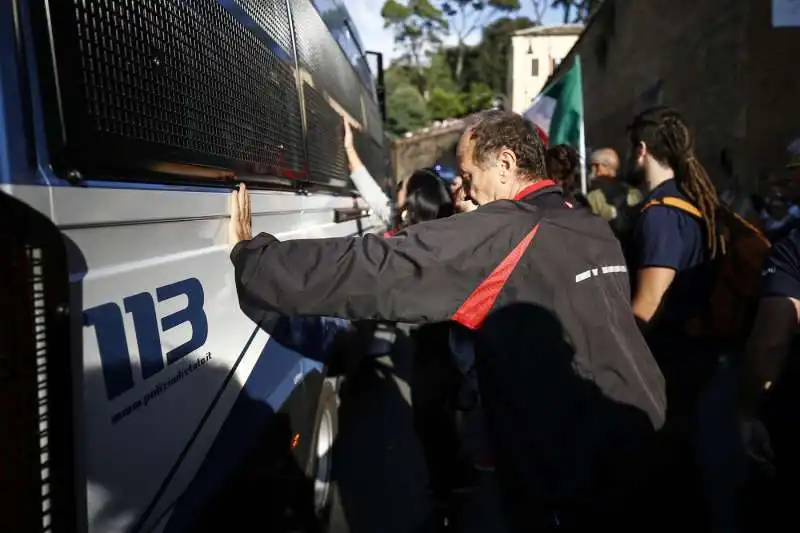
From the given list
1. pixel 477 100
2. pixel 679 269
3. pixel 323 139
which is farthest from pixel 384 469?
pixel 477 100

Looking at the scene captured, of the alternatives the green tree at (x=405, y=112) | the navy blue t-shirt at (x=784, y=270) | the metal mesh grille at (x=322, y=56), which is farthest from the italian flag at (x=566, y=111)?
the green tree at (x=405, y=112)

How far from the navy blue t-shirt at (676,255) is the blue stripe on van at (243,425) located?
5.21 ft

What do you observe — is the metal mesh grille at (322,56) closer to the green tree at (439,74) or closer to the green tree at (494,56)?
the green tree at (439,74)

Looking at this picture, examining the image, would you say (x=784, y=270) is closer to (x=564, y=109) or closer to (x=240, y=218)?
(x=240, y=218)

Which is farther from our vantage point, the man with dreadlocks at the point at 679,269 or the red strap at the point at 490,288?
the man with dreadlocks at the point at 679,269

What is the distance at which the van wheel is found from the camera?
3.39m

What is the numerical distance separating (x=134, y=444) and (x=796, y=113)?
29.8ft

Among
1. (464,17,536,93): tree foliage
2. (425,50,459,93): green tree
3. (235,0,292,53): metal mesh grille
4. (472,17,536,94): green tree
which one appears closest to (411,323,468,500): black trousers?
(235,0,292,53): metal mesh grille

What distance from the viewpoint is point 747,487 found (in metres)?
2.69

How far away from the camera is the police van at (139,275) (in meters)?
1.02

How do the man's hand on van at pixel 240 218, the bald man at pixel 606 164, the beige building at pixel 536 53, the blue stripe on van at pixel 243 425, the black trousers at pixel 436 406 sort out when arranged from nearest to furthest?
the blue stripe on van at pixel 243 425 → the man's hand on van at pixel 240 218 → the black trousers at pixel 436 406 → the bald man at pixel 606 164 → the beige building at pixel 536 53

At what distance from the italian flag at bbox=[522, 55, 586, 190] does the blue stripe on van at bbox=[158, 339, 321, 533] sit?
15.5 feet

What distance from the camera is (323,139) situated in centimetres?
375

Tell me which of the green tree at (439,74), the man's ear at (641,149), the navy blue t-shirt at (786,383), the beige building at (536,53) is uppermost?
the green tree at (439,74)
